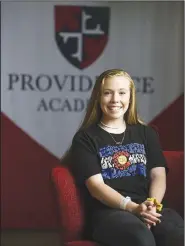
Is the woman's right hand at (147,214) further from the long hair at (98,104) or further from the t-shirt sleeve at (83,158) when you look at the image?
the long hair at (98,104)

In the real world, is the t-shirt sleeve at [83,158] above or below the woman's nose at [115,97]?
below

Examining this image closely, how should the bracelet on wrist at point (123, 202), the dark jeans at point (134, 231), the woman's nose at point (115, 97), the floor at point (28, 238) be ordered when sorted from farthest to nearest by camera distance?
the floor at point (28, 238), the woman's nose at point (115, 97), the bracelet on wrist at point (123, 202), the dark jeans at point (134, 231)

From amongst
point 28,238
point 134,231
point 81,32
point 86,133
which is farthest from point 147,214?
point 81,32

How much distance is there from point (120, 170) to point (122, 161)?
32 millimetres

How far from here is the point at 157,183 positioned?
1.85 m

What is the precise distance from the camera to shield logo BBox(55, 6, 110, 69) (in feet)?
9.50

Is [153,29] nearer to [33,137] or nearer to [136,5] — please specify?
[136,5]

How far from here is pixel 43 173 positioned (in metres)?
2.98

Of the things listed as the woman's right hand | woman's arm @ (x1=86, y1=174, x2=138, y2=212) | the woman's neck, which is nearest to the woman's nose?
the woman's neck

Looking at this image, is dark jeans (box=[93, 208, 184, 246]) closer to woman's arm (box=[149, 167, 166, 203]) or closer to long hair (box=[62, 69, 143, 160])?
woman's arm (box=[149, 167, 166, 203])

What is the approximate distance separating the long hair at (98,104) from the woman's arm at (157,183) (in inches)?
7.9

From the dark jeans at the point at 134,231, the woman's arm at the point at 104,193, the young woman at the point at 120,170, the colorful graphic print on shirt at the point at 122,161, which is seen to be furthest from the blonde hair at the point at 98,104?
the dark jeans at the point at 134,231

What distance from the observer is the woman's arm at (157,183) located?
182 cm

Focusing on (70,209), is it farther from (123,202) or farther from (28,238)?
(28,238)
